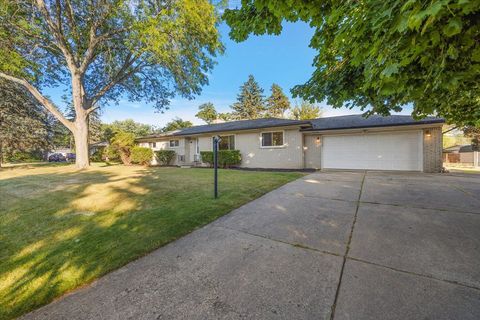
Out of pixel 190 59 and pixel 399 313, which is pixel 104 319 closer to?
pixel 399 313

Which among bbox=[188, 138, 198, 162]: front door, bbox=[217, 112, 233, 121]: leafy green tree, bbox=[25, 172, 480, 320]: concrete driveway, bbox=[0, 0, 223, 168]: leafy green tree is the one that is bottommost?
bbox=[25, 172, 480, 320]: concrete driveway

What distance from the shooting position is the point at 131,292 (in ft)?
6.65

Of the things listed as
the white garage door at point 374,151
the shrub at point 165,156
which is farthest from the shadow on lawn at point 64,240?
the shrub at point 165,156

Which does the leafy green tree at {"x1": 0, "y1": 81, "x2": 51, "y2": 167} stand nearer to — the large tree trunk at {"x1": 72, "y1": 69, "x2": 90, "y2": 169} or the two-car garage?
the large tree trunk at {"x1": 72, "y1": 69, "x2": 90, "y2": 169}

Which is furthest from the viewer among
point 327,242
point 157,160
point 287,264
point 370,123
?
point 157,160

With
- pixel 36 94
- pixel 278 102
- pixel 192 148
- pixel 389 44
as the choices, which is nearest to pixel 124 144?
pixel 192 148

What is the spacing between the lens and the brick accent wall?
9.88 meters

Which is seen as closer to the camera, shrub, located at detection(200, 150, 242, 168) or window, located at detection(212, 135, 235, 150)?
shrub, located at detection(200, 150, 242, 168)

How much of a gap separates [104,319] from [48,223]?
10.9 ft

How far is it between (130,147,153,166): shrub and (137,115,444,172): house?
5296 millimetres

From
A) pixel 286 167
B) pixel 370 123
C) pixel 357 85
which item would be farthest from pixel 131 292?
pixel 370 123

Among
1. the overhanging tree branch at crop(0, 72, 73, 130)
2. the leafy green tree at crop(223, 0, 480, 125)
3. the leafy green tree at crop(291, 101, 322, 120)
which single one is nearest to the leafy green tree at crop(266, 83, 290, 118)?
the leafy green tree at crop(291, 101, 322, 120)

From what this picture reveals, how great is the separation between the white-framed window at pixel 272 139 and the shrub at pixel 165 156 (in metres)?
8.22

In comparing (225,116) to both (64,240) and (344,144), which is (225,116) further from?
(64,240)
